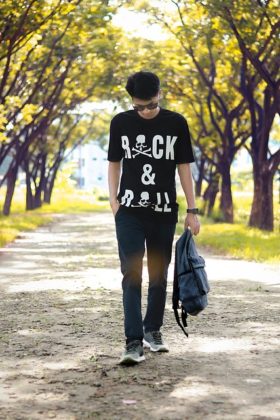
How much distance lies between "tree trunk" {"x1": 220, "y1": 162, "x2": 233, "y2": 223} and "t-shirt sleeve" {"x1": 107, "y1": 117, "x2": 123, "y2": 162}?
23.3 m

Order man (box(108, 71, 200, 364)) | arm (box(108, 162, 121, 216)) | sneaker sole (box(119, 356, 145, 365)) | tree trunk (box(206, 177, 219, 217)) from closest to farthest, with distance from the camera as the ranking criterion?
sneaker sole (box(119, 356, 145, 365)) → man (box(108, 71, 200, 364)) → arm (box(108, 162, 121, 216)) → tree trunk (box(206, 177, 219, 217))

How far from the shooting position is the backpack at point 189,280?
605 centimetres

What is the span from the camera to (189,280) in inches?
240

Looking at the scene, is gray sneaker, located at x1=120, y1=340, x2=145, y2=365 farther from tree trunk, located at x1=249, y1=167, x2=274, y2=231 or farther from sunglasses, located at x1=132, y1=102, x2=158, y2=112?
tree trunk, located at x1=249, y1=167, x2=274, y2=231

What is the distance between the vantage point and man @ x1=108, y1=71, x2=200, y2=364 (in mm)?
6098

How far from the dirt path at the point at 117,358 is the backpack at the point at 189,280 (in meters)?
0.40

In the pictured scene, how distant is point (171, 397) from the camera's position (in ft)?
16.8

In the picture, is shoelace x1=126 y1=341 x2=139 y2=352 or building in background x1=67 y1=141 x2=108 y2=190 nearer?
shoelace x1=126 y1=341 x2=139 y2=352

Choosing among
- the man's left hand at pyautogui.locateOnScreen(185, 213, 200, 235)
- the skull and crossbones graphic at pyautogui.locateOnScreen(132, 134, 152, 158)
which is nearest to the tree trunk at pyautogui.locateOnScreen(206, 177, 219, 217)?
the man's left hand at pyautogui.locateOnScreen(185, 213, 200, 235)

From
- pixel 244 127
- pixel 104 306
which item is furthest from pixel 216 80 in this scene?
pixel 104 306

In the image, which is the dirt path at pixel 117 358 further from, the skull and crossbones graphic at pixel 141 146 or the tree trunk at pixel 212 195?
the tree trunk at pixel 212 195

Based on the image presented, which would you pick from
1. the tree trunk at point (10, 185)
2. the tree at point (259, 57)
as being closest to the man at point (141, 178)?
the tree at point (259, 57)

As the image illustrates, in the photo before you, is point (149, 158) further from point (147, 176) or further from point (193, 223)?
point (193, 223)

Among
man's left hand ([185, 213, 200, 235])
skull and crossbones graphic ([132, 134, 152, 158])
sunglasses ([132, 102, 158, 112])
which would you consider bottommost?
man's left hand ([185, 213, 200, 235])
